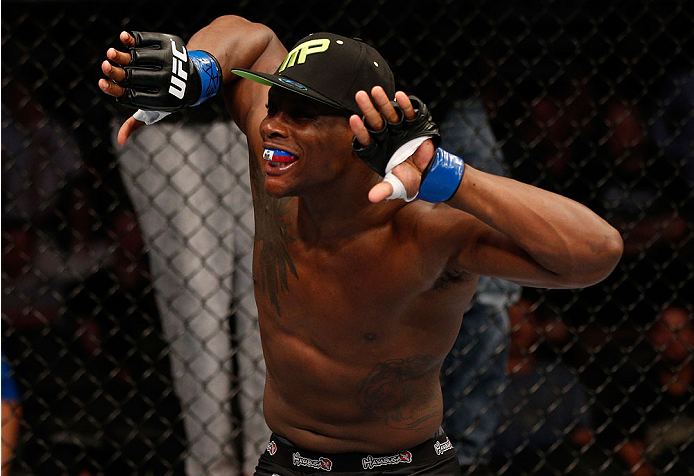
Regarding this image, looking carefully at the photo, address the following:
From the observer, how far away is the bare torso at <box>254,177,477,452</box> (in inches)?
52.9

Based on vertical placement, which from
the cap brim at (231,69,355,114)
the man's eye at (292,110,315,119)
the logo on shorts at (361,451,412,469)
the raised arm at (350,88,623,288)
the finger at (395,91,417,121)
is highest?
the finger at (395,91,417,121)

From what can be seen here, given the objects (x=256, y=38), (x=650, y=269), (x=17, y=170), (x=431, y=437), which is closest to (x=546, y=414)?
(x=650, y=269)

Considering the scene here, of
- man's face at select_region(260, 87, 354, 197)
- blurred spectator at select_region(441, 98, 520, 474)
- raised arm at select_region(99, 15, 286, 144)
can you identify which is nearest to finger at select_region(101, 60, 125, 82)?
raised arm at select_region(99, 15, 286, 144)

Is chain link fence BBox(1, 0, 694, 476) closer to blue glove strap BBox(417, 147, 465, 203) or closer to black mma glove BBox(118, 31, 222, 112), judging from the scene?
black mma glove BBox(118, 31, 222, 112)

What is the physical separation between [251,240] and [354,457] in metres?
1.06

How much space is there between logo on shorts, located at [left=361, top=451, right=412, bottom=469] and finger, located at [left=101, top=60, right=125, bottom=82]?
0.76 meters

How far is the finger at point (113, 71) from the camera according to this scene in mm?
1272

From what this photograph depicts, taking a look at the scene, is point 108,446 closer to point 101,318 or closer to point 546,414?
point 101,318

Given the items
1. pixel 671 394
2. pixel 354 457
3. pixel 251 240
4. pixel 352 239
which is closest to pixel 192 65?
pixel 352 239

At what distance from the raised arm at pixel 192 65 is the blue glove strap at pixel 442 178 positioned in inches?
19.8

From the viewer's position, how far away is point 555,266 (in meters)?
1.14

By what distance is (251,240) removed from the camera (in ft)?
7.95

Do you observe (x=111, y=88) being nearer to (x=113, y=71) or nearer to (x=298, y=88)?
(x=113, y=71)

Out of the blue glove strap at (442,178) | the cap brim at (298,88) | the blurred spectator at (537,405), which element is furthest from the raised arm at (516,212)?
the blurred spectator at (537,405)
